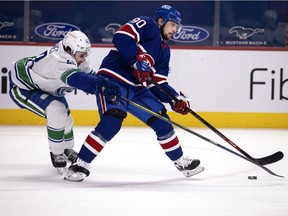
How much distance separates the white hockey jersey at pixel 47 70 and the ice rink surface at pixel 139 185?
0.54 metres

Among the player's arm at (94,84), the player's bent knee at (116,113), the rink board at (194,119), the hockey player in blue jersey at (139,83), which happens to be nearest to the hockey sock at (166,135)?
the hockey player in blue jersey at (139,83)

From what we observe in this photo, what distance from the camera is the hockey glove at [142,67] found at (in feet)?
15.6

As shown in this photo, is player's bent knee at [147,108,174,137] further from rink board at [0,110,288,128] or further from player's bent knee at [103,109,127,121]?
rink board at [0,110,288,128]

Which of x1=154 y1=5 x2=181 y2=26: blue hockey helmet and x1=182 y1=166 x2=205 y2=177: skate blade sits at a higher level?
x1=154 y1=5 x2=181 y2=26: blue hockey helmet

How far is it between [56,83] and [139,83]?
0.51m

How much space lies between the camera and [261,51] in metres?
8.41

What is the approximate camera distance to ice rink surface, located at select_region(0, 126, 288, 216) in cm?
389

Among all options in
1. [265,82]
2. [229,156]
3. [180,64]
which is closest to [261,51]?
[265,82]

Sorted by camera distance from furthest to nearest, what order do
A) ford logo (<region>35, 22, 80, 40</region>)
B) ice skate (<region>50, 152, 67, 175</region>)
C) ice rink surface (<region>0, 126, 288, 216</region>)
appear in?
1. ford logo (<region>35, 22, 80, 40</region>)
2. ice skate (<region>50, 152, 67, 175</region>)
3. ice rink surface (<region>0, 126, 288, 216</region>)

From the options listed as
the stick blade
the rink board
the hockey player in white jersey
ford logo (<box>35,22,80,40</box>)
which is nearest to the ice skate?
the hockey player in white jersey

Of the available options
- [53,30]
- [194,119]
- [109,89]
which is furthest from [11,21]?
[109,89]

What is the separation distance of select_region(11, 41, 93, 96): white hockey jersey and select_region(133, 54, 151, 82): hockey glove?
0.35 metres

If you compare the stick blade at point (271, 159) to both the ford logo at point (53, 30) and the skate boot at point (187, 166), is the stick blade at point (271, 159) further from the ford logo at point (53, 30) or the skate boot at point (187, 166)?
the ford logo at point (53, 30)

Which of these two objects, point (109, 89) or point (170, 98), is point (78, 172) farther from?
point (170, 98)
